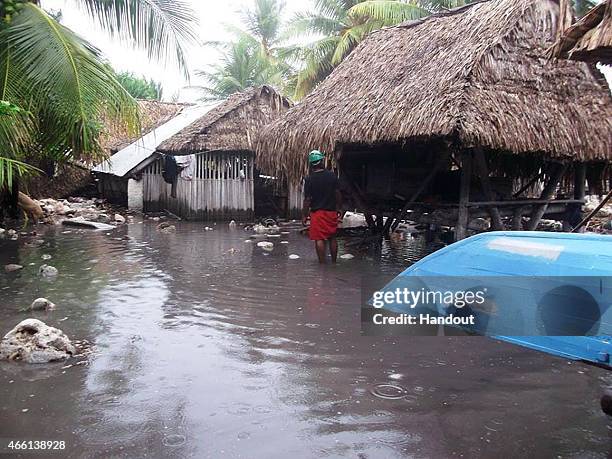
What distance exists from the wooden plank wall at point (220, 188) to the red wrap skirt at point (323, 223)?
28.8 feet

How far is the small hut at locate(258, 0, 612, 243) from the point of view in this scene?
7512 mm

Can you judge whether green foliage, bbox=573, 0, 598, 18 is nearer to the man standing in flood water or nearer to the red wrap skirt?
the man standing in flood water

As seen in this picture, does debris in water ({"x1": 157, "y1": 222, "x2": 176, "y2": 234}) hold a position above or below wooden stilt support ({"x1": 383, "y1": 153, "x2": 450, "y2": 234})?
below

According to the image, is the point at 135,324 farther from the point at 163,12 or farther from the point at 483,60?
the point at 163,12

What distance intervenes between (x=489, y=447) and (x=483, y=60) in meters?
6.18

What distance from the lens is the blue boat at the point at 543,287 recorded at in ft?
8.76

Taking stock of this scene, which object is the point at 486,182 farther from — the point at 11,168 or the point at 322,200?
the point at 11,168

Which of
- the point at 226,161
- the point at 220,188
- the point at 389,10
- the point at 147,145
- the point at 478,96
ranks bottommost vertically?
the point at 220,188

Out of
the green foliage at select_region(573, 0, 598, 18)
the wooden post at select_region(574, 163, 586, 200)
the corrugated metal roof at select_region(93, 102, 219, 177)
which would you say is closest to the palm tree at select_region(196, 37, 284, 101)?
the corrugated metal roof at select_region(93, 102, 219, 177)

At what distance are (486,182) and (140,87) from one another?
3001 centimetres

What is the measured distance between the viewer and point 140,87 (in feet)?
111

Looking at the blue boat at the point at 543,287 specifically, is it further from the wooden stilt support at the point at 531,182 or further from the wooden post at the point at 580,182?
the wooden post at the point at 580,182

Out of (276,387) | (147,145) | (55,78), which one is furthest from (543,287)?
(147,145)

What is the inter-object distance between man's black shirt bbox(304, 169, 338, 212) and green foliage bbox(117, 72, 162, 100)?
25.8 m
